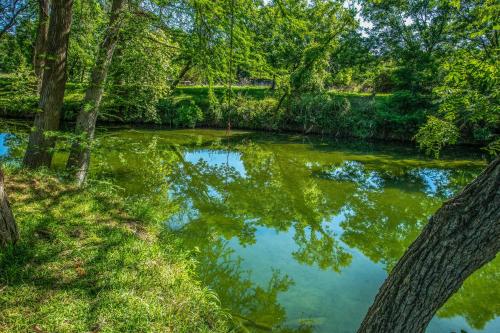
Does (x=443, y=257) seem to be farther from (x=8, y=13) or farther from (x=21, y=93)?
(x=8, y=13)

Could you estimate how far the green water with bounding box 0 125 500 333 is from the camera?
4.20 metres

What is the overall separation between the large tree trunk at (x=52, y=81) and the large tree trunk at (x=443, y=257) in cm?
529

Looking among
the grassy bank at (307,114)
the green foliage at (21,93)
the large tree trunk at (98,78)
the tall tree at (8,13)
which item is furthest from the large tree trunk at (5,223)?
the grassy bank at (307,114)

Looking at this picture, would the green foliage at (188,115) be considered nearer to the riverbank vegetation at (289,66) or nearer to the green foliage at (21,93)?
the riverbank vegetation at (289,66)

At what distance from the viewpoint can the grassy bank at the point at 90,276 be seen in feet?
8.28

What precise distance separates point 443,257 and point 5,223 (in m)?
3.62

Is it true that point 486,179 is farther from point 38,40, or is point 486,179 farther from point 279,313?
point 38,40

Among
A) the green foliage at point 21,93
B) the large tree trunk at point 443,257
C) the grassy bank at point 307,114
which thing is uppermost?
the grassy bank at point 307,114

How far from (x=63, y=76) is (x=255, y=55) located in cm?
332

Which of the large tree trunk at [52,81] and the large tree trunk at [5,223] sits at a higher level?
the large tree trunk at [52,81]

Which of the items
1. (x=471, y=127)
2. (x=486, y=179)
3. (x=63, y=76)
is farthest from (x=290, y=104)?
(x=486, y=179)

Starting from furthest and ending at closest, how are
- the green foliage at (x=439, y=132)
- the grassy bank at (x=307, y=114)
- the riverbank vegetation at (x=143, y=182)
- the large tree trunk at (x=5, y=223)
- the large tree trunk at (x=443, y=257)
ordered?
the grassy bank at (x=307, y=114) < the green foliage at (x=439, y=132) < the large tree trunk at (x=5, y=223) < the riverbank vegetation at (x=143, y=182) < the large tree trunk at (x=443, y=257)

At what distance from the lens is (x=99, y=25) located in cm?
612

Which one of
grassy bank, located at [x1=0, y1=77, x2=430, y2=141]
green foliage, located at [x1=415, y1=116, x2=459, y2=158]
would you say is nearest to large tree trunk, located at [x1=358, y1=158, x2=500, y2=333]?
green foliage, located at [x1=415, y1=116, x2=459, y2=158]
